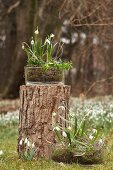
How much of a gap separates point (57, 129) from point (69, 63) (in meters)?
1.22

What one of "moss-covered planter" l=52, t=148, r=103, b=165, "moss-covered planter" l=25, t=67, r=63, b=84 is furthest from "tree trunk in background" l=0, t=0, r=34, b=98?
"moss-covered planter" l=52, t=148, r=103, b=165

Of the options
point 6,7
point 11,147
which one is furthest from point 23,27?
point 11,147

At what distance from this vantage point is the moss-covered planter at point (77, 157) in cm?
829

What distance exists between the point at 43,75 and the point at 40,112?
62cm

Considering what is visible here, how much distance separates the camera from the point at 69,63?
29.0ft

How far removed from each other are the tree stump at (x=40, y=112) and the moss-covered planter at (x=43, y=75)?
9.2 inches

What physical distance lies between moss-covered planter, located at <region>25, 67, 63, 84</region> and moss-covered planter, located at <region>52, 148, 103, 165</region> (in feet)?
3.72

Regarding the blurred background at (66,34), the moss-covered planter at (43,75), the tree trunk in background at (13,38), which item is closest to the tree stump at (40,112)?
the moss-covered planter at (43,75)

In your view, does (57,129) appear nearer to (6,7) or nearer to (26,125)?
(26,125)

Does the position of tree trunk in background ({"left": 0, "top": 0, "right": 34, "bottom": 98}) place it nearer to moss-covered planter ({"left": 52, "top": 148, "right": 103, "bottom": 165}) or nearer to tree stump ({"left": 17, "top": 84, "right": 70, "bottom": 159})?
tree stump ({"left": 17, "top": 84, "right": 70, "bottom": 159})

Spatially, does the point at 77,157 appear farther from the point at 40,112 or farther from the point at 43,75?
the point at 43,75

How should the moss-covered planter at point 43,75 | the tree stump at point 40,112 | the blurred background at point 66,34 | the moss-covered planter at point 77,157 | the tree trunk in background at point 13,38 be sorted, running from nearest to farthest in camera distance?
the moss-covered planter at point 77,157 < the tree stump at point 40,112 < the moss-covered planter at point 43,75 < the blurred background at point 66,34 < the tree trunk in background at point 13,38

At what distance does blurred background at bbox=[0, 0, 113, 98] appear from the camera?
17453 millimetres

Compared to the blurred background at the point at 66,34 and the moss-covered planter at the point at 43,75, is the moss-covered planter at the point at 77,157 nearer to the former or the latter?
the moss-covered planter at the point at 43,75
